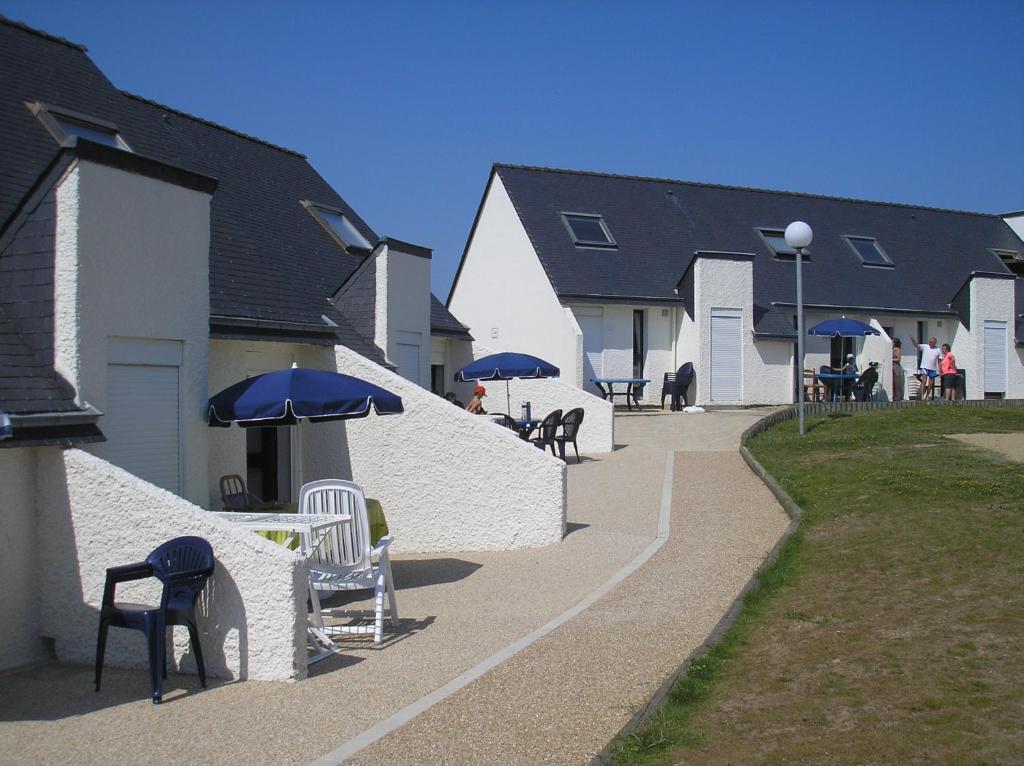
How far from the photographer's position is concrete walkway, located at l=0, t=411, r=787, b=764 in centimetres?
613

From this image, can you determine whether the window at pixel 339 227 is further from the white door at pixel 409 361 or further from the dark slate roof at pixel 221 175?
the white door at pixel 409 361

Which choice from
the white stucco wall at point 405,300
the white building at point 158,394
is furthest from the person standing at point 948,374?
the white building at point 158,394

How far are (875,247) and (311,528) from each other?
1209 inches

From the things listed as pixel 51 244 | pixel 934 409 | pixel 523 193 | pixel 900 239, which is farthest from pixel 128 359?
pixel 900 239

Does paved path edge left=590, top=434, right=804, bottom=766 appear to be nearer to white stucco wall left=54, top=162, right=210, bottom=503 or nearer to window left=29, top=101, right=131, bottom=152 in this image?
white stucco wall left=54, top=162, right=210, bottom=503

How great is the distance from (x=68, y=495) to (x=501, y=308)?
22644 mm

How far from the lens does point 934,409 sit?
24.2 m

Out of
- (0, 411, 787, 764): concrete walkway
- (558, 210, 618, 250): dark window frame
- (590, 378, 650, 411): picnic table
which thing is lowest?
(0, 411, 787, 764): concrete walkway

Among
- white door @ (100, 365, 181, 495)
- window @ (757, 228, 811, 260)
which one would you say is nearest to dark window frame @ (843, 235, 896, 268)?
window @ (757, 228, 811, 260)

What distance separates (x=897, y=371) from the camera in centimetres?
3077

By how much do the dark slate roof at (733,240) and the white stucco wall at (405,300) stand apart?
33.4 ft

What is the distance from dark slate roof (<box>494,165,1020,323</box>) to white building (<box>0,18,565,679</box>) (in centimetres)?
1309

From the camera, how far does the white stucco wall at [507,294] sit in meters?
28.4

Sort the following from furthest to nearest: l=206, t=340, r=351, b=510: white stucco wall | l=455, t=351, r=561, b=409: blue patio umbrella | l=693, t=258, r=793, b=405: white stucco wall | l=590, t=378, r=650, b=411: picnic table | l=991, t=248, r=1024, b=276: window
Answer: l=991, t=248, r=1024, b=276: window, l=693, t=258, r=793, b=405: white stucco wall, l=590, t=378, r=650, b=411: picnic table, l=455, t=351, r=561, b=409: blue patio umbrella, l=206, t=340, r=351, b=510: white stucco wall
